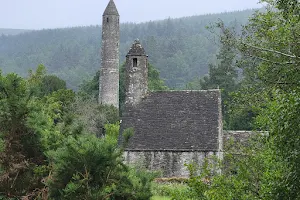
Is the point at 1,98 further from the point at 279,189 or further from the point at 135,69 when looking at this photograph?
the point at 135,69

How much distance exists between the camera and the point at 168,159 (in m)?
32.0

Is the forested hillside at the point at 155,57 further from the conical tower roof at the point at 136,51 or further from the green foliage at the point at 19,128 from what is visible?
the green foliage at the point at 19,128

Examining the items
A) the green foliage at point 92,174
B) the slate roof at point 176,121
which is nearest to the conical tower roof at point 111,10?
the slate roof at point 176,121

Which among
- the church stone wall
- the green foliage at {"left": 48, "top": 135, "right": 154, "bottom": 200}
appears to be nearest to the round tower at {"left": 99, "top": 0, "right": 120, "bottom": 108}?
the church stone wall

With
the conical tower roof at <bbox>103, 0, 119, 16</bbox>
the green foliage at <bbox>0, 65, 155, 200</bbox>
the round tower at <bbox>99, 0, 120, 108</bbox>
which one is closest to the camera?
the green foliage at <bbox>0, 65, 155, 200</bbox>

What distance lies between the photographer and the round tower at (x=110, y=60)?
6275cm

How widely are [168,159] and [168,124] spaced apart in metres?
1.97

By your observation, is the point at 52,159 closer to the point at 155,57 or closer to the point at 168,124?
the point at 168,124

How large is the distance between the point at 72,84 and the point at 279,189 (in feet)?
456

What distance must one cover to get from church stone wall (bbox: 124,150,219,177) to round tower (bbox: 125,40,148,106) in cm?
346

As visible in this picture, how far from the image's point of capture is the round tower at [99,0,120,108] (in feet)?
206

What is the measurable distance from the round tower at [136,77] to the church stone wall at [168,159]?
346cm

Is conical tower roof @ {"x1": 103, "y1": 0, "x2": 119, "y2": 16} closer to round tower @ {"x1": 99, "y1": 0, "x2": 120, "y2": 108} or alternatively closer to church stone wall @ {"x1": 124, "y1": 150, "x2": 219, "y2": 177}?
round tower @ {"x1": 99, "y1": 0, "x2": 120, "y2": 108}

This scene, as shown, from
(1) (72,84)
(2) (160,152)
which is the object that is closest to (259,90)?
(2) (160,152)
